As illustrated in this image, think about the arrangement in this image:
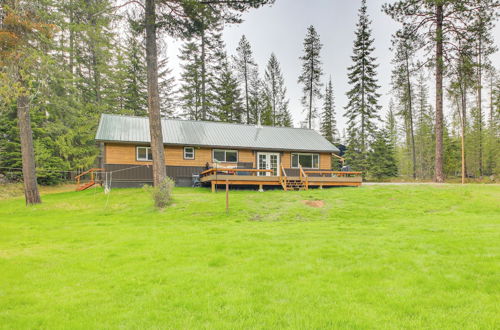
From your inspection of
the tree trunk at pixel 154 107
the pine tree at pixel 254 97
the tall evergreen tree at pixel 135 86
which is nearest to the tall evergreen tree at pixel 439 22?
the tree trunk at pixel 154 107

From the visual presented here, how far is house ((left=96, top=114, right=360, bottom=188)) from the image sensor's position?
17.3m

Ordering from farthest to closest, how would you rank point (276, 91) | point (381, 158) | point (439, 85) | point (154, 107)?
1. point (276, 91)
2. point (381, 158)
3. point (439, 85)
4. point (154, 107)

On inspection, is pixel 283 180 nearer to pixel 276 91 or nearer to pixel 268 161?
pixel 268 161

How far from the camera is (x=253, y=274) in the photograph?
13.8 feet

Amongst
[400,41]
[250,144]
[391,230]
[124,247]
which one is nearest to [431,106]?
[400,41]

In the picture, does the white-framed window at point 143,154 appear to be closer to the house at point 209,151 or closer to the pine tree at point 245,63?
the house at point 209,151

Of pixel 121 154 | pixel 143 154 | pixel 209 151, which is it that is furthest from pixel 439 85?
pixel 121 154

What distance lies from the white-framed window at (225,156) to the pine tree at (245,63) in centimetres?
→ 1551

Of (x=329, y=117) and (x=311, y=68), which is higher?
(x=311, y=68)

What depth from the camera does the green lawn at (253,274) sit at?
298cm

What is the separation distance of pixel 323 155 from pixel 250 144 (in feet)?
19.5

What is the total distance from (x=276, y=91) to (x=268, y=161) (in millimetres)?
18686

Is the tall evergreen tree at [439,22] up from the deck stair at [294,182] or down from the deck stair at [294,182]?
up

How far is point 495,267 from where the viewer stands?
14.0ft
